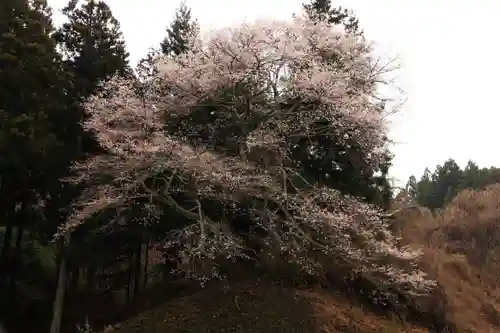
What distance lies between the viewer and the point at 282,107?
38.9 feet

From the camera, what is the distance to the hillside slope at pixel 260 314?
9.08 metres

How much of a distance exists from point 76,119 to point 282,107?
5755 mm

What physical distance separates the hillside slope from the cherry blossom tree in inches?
23.2

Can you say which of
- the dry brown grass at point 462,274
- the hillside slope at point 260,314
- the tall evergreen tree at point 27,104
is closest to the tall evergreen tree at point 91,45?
the tall evergreen tree at point 27,104

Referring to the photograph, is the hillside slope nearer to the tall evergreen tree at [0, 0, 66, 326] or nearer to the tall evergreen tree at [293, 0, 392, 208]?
the tall evergreen tree at [293, 0, 392, 208]

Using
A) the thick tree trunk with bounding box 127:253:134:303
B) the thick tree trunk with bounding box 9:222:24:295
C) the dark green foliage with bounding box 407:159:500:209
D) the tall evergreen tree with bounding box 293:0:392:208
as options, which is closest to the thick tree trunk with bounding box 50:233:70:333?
the thick tree trunk with bounding box 127:253:134:303

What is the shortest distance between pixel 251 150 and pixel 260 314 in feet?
11.0

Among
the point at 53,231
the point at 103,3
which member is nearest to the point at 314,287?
the point at 53,231

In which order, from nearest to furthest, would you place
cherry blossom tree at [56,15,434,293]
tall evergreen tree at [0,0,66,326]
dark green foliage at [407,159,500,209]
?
cherry blossom tree at [56,15,434,293], tall evergreen tree at [0,0,66,326], dark green foliage at [407,159,500,209]

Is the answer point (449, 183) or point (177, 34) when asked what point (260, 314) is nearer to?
point (177, 34)

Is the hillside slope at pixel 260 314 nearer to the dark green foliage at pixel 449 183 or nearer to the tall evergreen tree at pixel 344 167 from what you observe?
the tall evergreen tree at pixel 344 167

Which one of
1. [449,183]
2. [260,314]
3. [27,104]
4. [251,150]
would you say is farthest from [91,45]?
[449,183]

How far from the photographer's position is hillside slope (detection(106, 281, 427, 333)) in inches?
357

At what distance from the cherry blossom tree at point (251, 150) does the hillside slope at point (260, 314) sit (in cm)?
59
